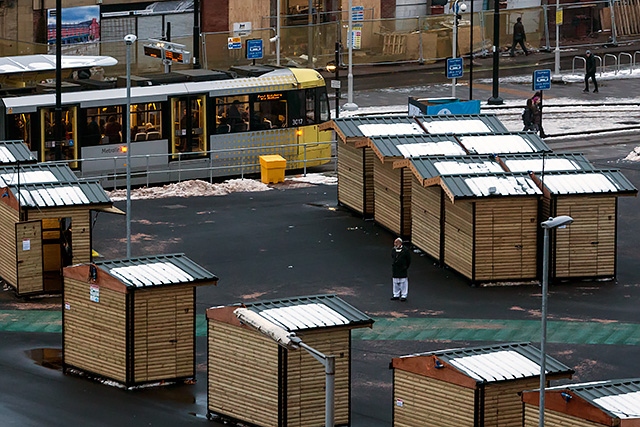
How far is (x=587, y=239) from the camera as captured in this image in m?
34.7

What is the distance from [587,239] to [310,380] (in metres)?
11.9

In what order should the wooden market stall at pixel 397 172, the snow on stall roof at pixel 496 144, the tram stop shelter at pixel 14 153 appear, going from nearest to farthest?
the wooden market stall at pixel 397 172 → the snow on stall roof at pixel 496 144 → the tram stop shelter at pixel 14 153

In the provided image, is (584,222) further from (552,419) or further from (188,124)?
(188,124)

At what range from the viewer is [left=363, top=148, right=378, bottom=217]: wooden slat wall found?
40.6m

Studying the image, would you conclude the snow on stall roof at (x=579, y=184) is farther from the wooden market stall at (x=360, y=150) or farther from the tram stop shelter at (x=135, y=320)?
the tram stop shelter at (x=135, y=320)

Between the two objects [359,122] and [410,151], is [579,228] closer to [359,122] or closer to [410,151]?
[410,151]

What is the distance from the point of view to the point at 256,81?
47.6 meters

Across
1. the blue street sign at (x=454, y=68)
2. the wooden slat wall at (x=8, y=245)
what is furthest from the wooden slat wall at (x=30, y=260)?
the blue street sign at (x=454, y=68)

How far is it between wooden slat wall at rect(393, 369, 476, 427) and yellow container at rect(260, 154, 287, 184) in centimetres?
2192

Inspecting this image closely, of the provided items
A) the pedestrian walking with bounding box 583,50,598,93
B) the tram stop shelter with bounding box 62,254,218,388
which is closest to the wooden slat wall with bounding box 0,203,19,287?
the tram stop shelter with bounding box 62,254,218,388

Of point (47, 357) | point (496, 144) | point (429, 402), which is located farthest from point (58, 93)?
point (429, 402)

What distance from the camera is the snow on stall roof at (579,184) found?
113 ft

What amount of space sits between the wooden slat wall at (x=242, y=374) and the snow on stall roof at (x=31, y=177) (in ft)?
35.1

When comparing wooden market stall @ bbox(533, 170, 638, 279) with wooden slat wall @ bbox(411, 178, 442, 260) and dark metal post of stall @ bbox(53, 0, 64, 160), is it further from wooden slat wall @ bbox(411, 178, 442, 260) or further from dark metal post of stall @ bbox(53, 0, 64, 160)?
dark metal post of stall @ bbox(53, 0, 64, 160)
